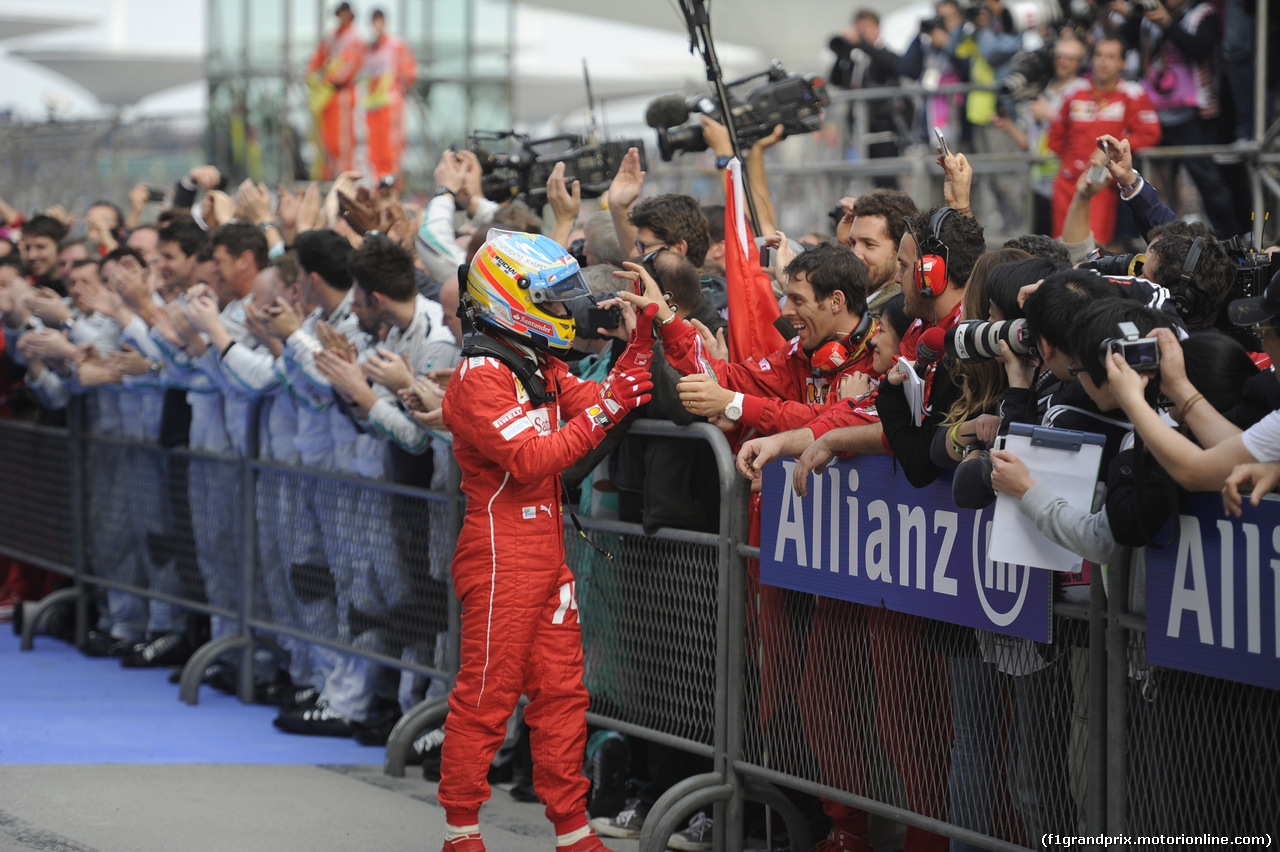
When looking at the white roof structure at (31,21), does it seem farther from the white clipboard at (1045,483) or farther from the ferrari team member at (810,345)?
the white clipboard at (1045,483)

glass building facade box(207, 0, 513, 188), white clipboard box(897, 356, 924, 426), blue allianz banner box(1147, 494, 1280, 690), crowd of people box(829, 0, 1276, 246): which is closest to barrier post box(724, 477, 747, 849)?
white clipboard box(897, 356, 924, 426)

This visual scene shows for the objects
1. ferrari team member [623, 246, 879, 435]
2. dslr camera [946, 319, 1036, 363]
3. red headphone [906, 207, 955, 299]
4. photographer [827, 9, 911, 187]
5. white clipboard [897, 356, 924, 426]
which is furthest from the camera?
photographer [827, 9, 911, 187]

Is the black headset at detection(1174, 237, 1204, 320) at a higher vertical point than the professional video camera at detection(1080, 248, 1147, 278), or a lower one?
lower

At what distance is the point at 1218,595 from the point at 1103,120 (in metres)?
6.27

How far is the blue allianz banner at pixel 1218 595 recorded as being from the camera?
10.3 ft

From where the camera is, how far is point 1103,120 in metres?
8.83

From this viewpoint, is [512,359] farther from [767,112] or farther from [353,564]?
[353,564]

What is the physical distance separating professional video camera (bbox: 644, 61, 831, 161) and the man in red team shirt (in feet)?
10.6

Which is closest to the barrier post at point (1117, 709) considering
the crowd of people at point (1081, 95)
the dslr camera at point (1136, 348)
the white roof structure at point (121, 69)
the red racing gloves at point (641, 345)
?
the dslr camera at point (1136, 348)

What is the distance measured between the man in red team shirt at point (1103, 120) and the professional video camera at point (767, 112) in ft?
10.6

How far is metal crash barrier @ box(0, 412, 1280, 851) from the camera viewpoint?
332 centimetres

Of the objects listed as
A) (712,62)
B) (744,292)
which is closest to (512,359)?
(744,292)

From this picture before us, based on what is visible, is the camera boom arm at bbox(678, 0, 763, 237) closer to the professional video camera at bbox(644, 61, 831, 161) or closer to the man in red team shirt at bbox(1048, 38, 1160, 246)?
the professional video camera at bbox(644, 61, 831, 161)

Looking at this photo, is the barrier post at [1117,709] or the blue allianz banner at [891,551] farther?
the blue allianz banner at [891,551]
